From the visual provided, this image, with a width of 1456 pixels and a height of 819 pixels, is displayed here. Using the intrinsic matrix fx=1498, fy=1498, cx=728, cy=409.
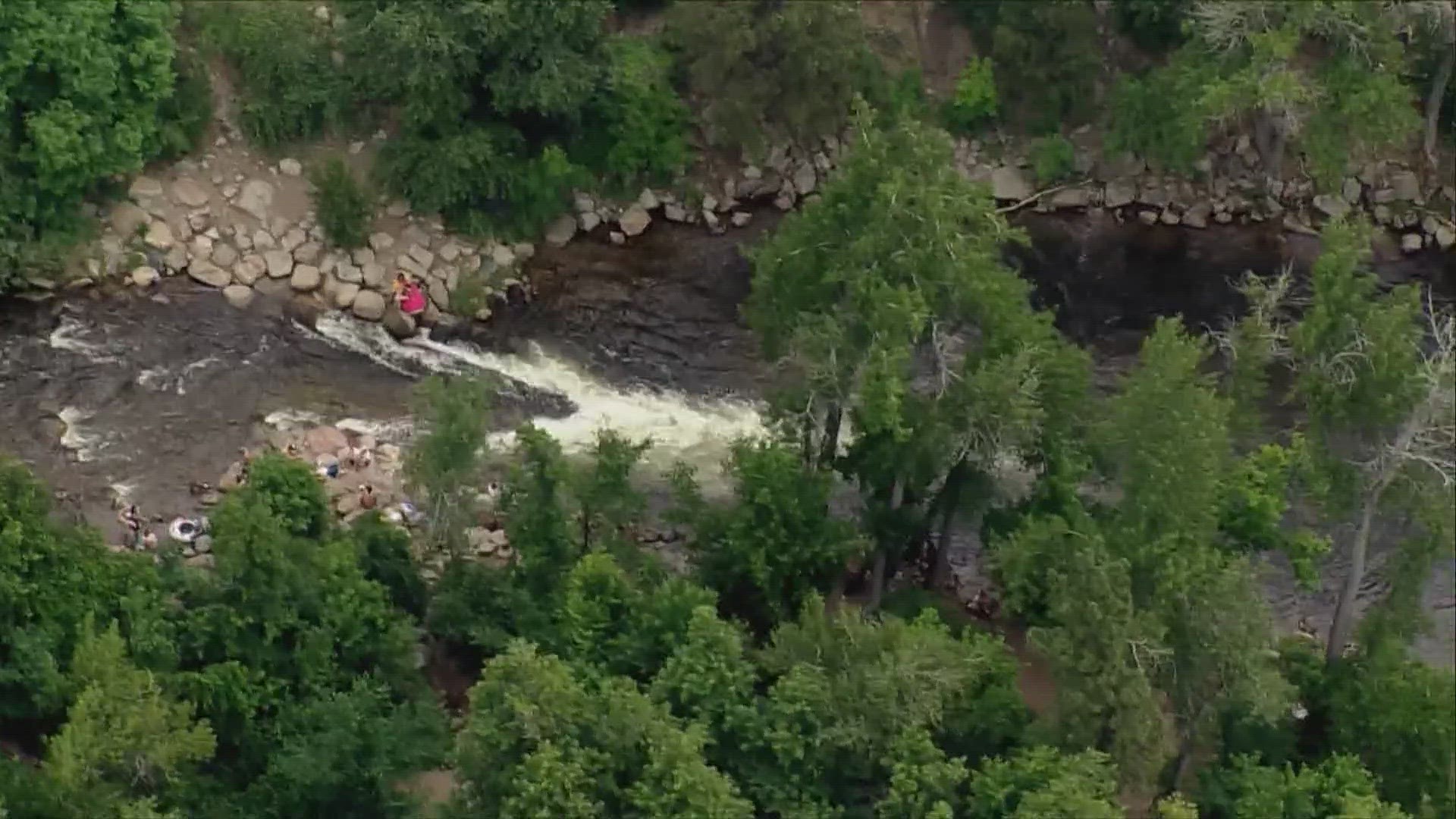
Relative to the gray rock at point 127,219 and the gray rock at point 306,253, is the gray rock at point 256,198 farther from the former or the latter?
the gray rock at point 127,219

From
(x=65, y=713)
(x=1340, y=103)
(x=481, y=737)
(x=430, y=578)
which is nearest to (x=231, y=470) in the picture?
(x=430, y=578)

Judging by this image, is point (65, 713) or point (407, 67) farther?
point (407, 67)

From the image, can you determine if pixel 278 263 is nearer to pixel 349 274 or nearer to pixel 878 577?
pixel 349 274

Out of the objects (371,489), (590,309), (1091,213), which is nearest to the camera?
(371,489)

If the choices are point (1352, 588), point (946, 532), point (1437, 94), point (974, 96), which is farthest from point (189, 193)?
point (1437, 94)

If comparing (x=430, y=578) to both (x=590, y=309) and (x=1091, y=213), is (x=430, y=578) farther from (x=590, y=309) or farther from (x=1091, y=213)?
(x=1091, y=213)
